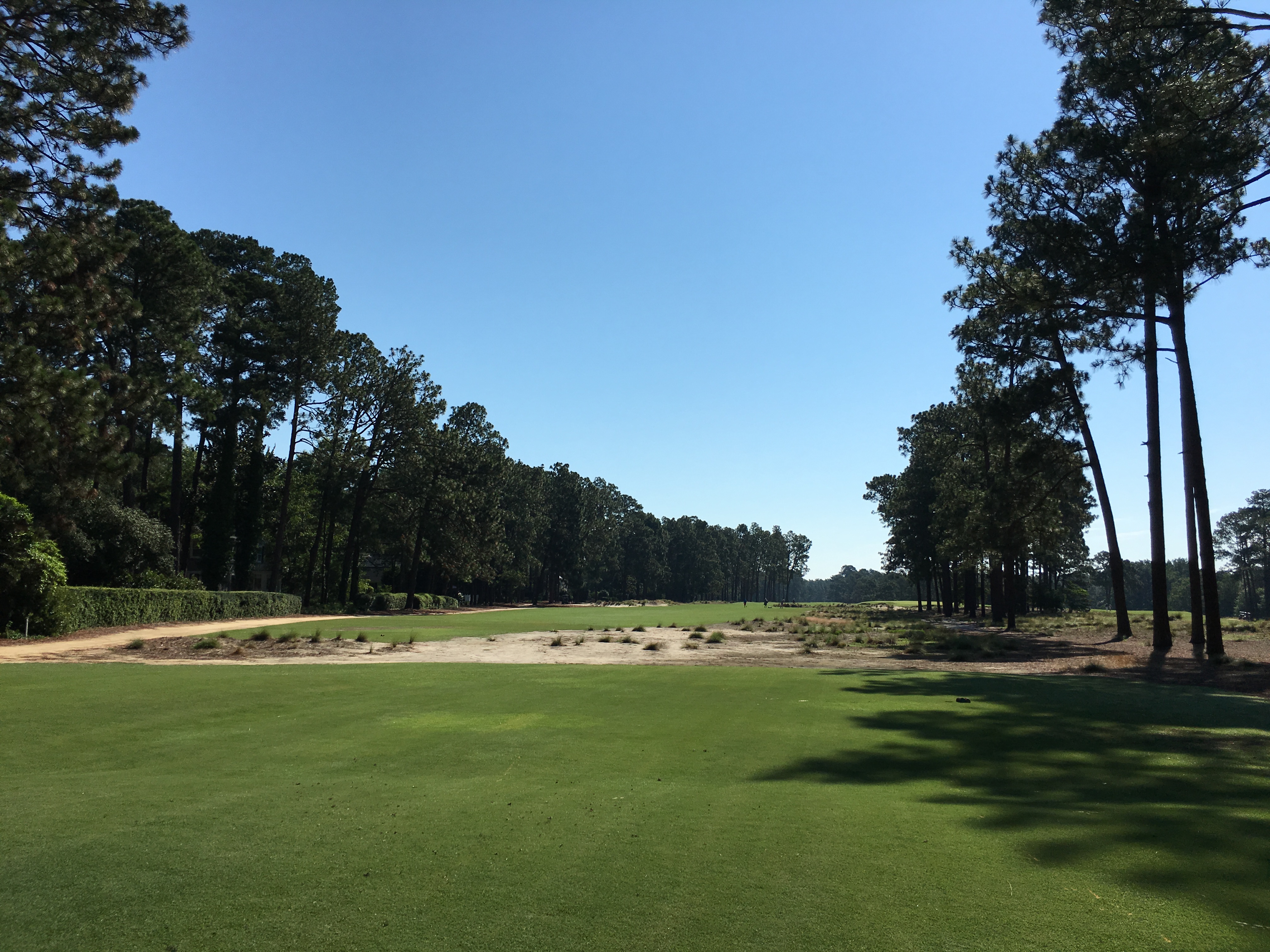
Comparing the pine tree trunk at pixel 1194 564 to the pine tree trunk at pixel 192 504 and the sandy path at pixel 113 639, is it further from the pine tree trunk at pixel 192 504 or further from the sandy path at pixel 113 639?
the pine tree trunk at pixel 192 504

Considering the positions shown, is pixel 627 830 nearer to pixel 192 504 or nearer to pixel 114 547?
pixel 114 547

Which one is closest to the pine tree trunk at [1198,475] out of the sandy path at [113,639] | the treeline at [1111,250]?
the treeline at [1111,250]

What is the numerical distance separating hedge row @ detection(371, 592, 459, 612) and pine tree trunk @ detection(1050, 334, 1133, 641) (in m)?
44.4

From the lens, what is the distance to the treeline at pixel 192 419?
47.6 ft

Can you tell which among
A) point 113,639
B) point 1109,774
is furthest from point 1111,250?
point 113,639

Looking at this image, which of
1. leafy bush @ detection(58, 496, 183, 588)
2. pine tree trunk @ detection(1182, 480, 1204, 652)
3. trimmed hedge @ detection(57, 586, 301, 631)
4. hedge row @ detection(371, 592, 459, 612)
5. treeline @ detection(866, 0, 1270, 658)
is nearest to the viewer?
treeline @ detection(866, 0, 1270, 658)

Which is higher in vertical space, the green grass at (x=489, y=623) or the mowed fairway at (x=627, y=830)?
the mowed fairway at (x=627, y=830)

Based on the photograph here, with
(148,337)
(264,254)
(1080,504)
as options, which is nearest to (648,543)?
(1080,504)

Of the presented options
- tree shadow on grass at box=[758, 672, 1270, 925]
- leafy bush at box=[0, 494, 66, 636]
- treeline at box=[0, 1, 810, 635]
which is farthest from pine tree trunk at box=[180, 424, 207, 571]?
tree shadow on grass at box=[758, 672, 1270, 925]

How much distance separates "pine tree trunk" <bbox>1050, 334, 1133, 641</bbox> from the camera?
1102 inches

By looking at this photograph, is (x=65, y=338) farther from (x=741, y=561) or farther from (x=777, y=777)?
(x=741, y=561)

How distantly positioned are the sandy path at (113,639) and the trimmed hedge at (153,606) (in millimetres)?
541

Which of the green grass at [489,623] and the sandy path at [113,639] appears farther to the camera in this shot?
the green grass at [489,623]

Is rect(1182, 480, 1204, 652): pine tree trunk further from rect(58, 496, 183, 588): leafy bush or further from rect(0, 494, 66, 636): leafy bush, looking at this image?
rect(58, 496, 183, 588): leafy bush
